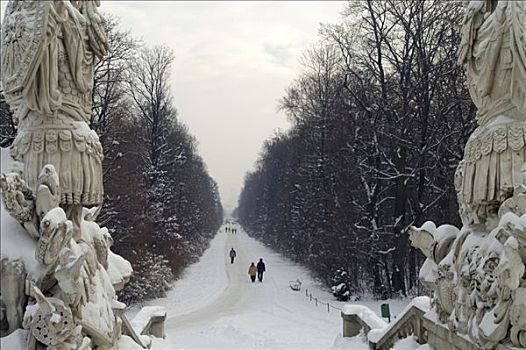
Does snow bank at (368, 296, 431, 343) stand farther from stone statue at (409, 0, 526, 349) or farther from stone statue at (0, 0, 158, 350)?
stone statue at (0, 0, 158, 350)

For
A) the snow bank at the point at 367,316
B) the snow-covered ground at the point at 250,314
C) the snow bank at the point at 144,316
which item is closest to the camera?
the snow bank at the point at 144,316

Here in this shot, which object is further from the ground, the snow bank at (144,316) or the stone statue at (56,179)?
the stone statue at (56,179)

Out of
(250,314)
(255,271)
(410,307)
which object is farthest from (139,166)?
(410,307)

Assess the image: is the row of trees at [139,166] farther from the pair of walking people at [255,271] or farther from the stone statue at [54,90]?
the stone statue at [54,90]

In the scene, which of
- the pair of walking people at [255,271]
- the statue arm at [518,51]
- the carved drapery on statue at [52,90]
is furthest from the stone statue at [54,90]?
the pair of walking people at [255,271]

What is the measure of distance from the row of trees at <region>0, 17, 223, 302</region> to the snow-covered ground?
1.70 metres

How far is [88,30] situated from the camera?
7883 millimetres

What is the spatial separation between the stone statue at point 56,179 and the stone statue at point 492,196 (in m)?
4.53

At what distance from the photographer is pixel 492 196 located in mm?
7898

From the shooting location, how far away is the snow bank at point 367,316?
1372cm

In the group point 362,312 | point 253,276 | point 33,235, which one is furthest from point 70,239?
point 253,276

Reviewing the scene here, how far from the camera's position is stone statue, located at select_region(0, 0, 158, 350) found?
6.68m

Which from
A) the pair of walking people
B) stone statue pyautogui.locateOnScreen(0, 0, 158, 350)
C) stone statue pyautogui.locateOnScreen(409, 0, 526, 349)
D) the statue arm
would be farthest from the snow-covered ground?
stone statue pyautogui.locateOnScreen(0, 0, 158, 350)

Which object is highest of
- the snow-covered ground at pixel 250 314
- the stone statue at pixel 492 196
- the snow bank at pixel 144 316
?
the stone statue at pixel 492 196
